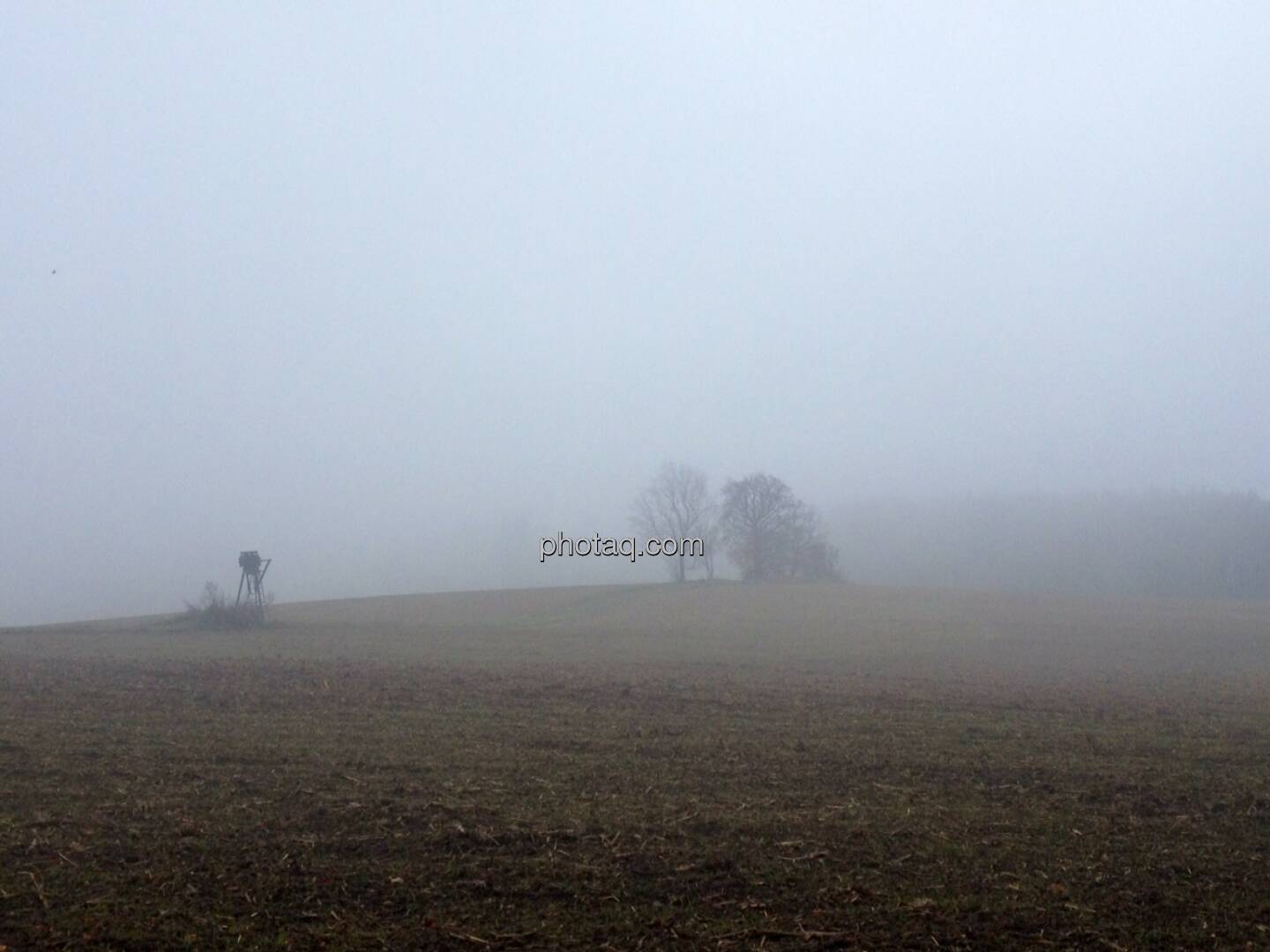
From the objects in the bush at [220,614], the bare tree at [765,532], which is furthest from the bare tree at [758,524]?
the bush at [220,614]

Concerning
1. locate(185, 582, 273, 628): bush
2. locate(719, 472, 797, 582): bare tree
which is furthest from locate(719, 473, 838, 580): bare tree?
locate(185, 582, 273, 628): bush

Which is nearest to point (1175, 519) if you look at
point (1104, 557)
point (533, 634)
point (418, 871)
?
point (1104, 557)

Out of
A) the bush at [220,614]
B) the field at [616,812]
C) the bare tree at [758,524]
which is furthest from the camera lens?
the bare tree at [758,524]

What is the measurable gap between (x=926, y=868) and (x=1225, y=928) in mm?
2079

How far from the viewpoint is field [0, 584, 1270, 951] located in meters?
6.84

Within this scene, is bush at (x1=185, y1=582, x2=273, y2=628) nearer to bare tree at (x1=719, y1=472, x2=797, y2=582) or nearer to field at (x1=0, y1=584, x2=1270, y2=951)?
field at (x1=0, y1=584, x2=1270, y2=951)

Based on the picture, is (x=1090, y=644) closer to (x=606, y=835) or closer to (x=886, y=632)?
(x=886, y=632)

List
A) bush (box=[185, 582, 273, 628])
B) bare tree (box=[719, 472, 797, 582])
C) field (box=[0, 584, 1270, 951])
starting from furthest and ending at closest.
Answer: bare tree (box=[719, 472, 797, 582])
bush (box=[185, 582, 273, 628])
field (box=[0, 584, 1270, 951])

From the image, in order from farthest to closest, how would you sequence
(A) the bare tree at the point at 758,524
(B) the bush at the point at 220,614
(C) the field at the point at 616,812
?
(A) the bare tree at the point at 758,524 < (B) the bush at the point at 220,614 < (C) the field at the point at 616,812

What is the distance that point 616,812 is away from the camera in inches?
376

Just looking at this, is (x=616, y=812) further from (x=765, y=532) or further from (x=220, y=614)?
(x=765, y=532)

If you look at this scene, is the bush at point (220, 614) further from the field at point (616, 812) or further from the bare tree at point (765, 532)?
the bare tree at point (765, 532)

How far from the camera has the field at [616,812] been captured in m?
6.84

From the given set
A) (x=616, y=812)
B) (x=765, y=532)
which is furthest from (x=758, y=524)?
(x=616, y=812)
